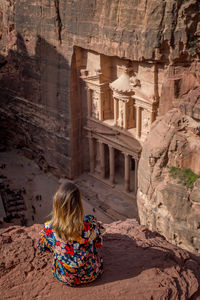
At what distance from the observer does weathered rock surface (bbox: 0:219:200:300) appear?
19.5ft

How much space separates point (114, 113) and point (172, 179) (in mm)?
6738

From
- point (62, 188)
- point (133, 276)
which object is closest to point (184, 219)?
point (133, 276)

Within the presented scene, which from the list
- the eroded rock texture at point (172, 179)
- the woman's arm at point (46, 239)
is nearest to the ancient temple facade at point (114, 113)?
the eroded rock texture at point (172, 179)

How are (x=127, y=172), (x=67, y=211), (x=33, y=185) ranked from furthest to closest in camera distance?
1. (x=33, y=185)
2. (x=127, y=172)
3. (x=67, y=211)

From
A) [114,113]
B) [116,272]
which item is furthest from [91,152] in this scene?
[116,272]

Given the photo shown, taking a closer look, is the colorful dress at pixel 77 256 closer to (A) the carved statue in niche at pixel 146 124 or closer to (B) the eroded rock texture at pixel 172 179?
(B) the eroded rock texture at pixel 172 179

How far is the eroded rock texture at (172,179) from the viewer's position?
15.3 metres

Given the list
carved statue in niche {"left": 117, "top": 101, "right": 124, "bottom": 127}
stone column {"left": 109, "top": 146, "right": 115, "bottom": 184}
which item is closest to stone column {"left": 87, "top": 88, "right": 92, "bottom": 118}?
carved statue in niche {"left": 117, "top": 101, "right": 124, "bottom": 127}

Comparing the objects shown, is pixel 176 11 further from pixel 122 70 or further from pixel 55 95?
pixel 55 95

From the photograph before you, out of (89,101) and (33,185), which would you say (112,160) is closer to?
(89,101)

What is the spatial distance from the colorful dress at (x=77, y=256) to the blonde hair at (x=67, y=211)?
330 millimetres

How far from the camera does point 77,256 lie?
19.6 feet

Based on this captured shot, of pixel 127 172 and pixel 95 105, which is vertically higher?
pixel 95 105

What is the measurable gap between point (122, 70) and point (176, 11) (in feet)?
16.3
